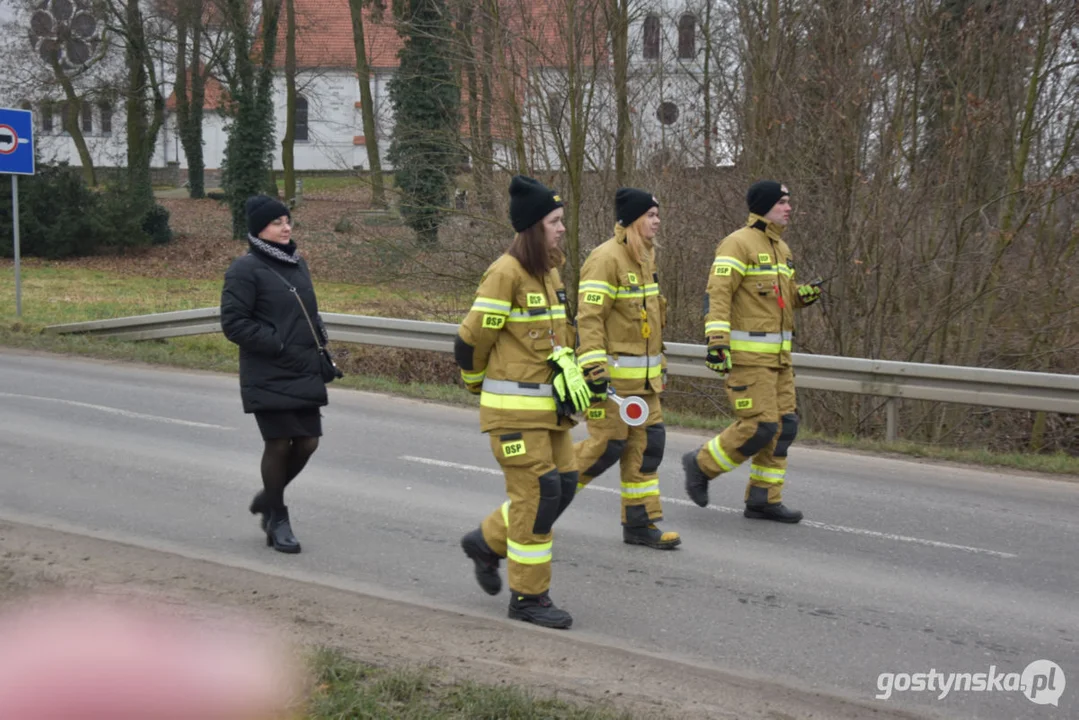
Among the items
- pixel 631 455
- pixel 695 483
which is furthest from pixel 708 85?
pixel 631 455

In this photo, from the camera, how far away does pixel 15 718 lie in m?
3.25

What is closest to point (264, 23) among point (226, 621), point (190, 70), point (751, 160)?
point (190, 70)

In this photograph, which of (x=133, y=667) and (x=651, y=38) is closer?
(x=133, y=667)

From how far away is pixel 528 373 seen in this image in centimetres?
567

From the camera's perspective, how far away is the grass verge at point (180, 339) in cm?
1091

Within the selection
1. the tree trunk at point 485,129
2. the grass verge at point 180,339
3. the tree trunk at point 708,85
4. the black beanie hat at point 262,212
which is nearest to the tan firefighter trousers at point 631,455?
the black beanie hat at point 262,212

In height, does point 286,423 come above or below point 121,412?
above

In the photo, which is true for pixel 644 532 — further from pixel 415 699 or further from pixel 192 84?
pixel 192 84

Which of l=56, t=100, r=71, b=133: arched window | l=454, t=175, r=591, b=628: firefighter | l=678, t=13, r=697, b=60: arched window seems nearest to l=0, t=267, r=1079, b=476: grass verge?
l=454, t=175, r=591, b=628: firefighter

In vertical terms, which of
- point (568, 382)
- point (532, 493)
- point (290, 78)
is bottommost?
point (532, 493)

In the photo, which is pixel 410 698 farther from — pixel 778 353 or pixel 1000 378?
pixel 1000 378

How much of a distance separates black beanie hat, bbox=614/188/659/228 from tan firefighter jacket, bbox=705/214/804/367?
92cm

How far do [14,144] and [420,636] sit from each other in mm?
15606

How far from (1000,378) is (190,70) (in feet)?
126
